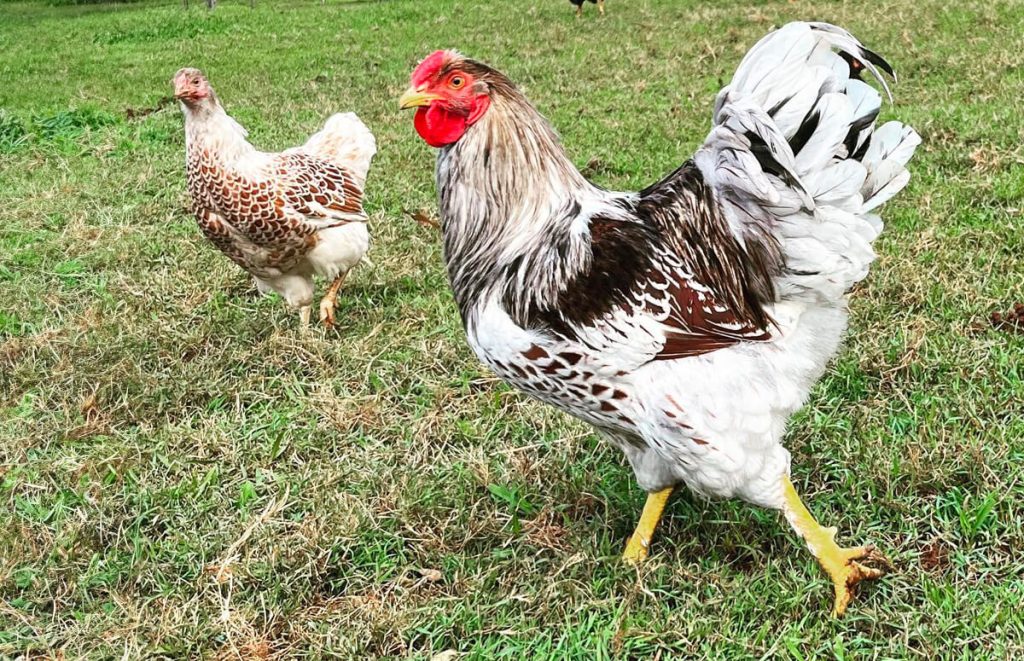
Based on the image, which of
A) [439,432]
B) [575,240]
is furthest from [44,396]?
[575,240]

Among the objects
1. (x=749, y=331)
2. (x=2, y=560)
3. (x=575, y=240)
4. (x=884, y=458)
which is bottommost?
(x=2, y=560)

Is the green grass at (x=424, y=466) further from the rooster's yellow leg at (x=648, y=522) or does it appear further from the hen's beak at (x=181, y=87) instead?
the hen's beak at (x=181, y=87)

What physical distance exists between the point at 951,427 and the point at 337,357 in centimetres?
264

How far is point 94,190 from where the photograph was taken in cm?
668

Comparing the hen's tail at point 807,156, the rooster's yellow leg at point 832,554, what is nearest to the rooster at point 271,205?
the hen's tail at point 807,156

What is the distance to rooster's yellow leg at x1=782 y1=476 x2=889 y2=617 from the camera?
8.44 ft

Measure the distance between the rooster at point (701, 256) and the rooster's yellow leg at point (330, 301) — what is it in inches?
82.7

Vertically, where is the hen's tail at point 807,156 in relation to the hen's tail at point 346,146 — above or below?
above

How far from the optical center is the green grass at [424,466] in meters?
2.65

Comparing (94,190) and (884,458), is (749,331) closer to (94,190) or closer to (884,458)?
(884,458)

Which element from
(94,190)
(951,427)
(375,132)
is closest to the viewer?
(951,427)

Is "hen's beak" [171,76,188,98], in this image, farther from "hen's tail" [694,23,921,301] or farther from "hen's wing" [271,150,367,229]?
"hen's tail" [694,23,921,301]

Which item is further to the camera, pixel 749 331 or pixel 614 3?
pixel 614 3

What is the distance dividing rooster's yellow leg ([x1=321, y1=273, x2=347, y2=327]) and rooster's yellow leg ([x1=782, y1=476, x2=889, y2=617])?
2.70 meters
